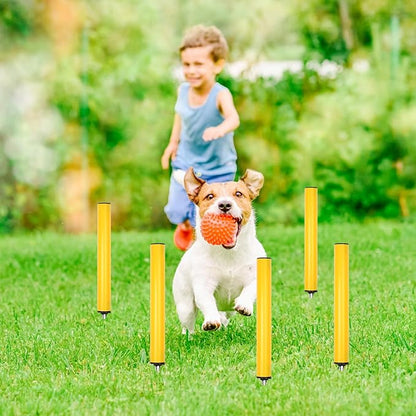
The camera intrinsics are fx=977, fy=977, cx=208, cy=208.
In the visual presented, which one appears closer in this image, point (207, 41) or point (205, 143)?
point (207, 41)

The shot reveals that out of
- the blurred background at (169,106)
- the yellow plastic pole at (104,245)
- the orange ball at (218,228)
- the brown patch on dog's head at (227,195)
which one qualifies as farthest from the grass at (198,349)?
the blurred background at (169,106)

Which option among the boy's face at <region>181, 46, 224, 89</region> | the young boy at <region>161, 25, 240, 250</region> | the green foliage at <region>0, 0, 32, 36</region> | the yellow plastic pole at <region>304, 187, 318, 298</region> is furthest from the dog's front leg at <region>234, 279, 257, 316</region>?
the green foliage at <region>0, 0, 32, 36</region>

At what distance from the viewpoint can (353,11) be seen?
36.3ft

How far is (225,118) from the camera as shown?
722cm

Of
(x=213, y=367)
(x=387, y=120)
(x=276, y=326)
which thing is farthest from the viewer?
(x=387, y=120)

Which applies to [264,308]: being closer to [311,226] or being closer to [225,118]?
[311,226]

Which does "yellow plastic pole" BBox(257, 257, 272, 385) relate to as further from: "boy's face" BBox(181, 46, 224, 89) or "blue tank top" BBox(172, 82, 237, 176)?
"boy's face" BBox(181, 46, 224, 89)

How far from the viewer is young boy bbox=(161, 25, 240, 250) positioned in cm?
717

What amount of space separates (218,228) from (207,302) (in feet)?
1.33

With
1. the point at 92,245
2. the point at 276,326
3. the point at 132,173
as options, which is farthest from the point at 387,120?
the point at 276,326

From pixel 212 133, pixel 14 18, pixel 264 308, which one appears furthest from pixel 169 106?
pixel 264 308

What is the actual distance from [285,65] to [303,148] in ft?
3.18

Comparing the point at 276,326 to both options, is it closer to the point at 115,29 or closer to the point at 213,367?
the point at 213,367

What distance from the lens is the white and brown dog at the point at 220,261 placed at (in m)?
4.99
